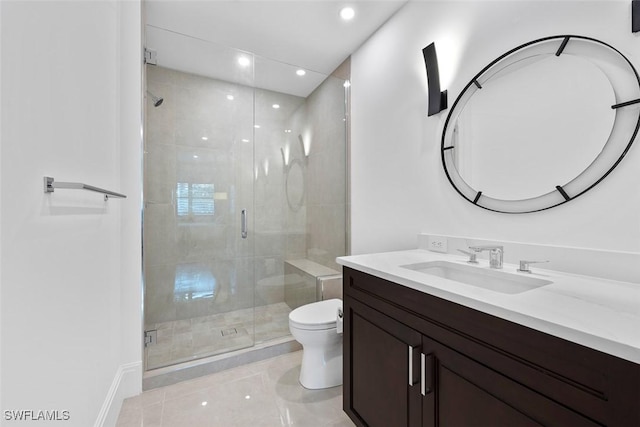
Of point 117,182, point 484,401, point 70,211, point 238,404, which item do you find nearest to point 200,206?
point 117,182

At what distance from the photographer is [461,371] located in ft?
2.61

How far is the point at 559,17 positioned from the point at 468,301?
124 cm

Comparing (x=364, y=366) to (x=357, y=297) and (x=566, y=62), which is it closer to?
(x=357, y=297)

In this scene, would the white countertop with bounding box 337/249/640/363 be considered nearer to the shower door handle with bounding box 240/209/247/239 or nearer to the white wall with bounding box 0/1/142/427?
the white wall with bounding box 0/1/142/427

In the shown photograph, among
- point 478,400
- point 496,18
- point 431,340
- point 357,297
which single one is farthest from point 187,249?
point 496,18

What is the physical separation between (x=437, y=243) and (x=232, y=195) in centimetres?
168

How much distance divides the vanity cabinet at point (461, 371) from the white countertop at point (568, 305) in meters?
0.03

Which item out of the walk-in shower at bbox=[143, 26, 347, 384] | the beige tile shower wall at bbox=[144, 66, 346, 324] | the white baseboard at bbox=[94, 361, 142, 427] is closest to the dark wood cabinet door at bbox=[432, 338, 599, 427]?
the white baseboard at bbox=[94, 361, 142, 427]

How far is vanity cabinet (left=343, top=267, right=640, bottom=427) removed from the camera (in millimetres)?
541

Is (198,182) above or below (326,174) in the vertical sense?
below

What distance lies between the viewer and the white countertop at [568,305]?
1.75 feet

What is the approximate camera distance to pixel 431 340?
0.89 metres

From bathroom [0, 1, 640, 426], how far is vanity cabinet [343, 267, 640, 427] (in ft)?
2.08

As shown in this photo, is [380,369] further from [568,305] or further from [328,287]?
[328,287]
